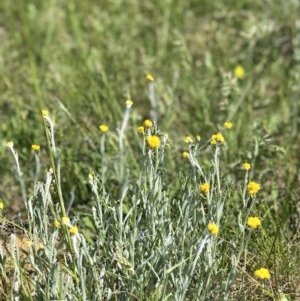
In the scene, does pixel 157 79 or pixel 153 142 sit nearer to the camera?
pixel 153 142

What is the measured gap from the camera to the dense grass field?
231 centimetres

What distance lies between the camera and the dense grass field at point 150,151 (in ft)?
7.57

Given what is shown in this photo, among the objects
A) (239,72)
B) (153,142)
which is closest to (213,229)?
(153,142)

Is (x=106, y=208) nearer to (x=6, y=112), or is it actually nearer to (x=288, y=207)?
(x=288, y=207)

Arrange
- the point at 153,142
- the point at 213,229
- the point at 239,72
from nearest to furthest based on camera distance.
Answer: the point at 213,229, the point at 153,142, the point at 239,72

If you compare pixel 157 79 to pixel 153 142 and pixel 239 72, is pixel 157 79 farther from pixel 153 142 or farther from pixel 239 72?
pixel 153 142

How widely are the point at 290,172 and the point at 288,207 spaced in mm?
354

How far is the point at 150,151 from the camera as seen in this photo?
90.6 inches

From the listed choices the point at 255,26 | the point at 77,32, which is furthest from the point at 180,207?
the point at 77,32

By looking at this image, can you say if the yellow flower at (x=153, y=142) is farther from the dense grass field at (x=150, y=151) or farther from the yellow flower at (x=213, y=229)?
the yellow flower at (x=213, y=229)

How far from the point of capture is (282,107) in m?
4.00

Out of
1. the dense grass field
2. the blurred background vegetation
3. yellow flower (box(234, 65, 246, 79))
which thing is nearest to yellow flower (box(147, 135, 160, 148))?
the dense grass field

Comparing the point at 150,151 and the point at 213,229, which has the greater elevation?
the point at 150,151

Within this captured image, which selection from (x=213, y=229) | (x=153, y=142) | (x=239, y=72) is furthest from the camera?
(x=239, y=72)
